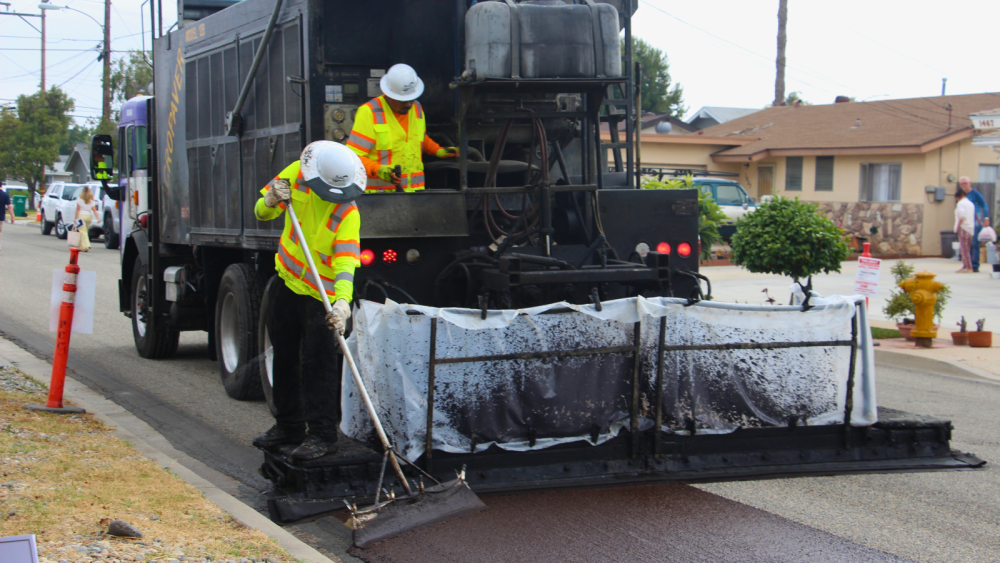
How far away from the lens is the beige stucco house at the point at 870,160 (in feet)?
84.4

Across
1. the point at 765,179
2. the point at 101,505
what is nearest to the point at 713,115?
the point at 765,179

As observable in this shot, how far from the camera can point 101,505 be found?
480 cm

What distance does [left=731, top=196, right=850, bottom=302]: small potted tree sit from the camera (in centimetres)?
1260

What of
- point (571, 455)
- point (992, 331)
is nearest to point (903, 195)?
point (992, 331)

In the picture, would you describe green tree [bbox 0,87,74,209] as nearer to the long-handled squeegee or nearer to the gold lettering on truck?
the gold lettering on truck

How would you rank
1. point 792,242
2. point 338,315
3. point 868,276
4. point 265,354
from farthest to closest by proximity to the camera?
point 792,242
point 868,276
point 265,354
point 338,315

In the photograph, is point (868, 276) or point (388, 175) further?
point (868, 276)

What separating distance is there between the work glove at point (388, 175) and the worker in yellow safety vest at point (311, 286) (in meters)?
1.45

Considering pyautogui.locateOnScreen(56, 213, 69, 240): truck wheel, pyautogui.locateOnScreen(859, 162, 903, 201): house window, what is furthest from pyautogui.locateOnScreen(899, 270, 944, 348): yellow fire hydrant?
pyautogui.locateOnScreen(56, 213, 69, 240): truck wheel

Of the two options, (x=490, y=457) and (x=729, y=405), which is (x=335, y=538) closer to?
(x=490, y=457)

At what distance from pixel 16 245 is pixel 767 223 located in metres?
22.7

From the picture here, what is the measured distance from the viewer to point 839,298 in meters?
6.01

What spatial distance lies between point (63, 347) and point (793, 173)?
25.4 metres

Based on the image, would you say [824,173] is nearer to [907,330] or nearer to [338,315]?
[907,330]
